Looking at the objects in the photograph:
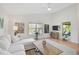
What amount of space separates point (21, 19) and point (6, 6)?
0.36 metres

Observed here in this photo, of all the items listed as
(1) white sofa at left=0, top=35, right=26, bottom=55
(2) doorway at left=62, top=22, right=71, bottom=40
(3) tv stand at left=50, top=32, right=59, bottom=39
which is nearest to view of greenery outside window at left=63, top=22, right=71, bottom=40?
(2) doorway at left=62, top=22, right=71, bottom=40

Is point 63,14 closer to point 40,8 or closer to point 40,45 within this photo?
point 40,8

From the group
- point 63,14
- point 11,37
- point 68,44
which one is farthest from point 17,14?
point 68,44

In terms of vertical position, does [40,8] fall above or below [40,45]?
above

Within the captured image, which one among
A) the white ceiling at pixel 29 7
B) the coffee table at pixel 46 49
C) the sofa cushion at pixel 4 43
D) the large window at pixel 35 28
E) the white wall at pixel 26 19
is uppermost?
the white ceiling at pixel 29 7

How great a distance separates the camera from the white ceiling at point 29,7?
7.59 ft

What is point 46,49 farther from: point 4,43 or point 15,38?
point 4,43

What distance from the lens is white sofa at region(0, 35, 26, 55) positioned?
2.26 meters

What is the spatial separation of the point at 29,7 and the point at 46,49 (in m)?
0.85

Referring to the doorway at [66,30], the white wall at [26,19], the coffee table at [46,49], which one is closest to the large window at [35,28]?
the white wall at [26,19]

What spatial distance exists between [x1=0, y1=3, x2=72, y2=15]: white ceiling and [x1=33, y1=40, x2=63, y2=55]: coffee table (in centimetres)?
59

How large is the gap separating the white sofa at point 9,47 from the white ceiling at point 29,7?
1.61ft

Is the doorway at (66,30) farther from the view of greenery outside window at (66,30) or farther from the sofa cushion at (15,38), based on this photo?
the sofa cushion at (15,38)

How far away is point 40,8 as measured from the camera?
2.36 meters
